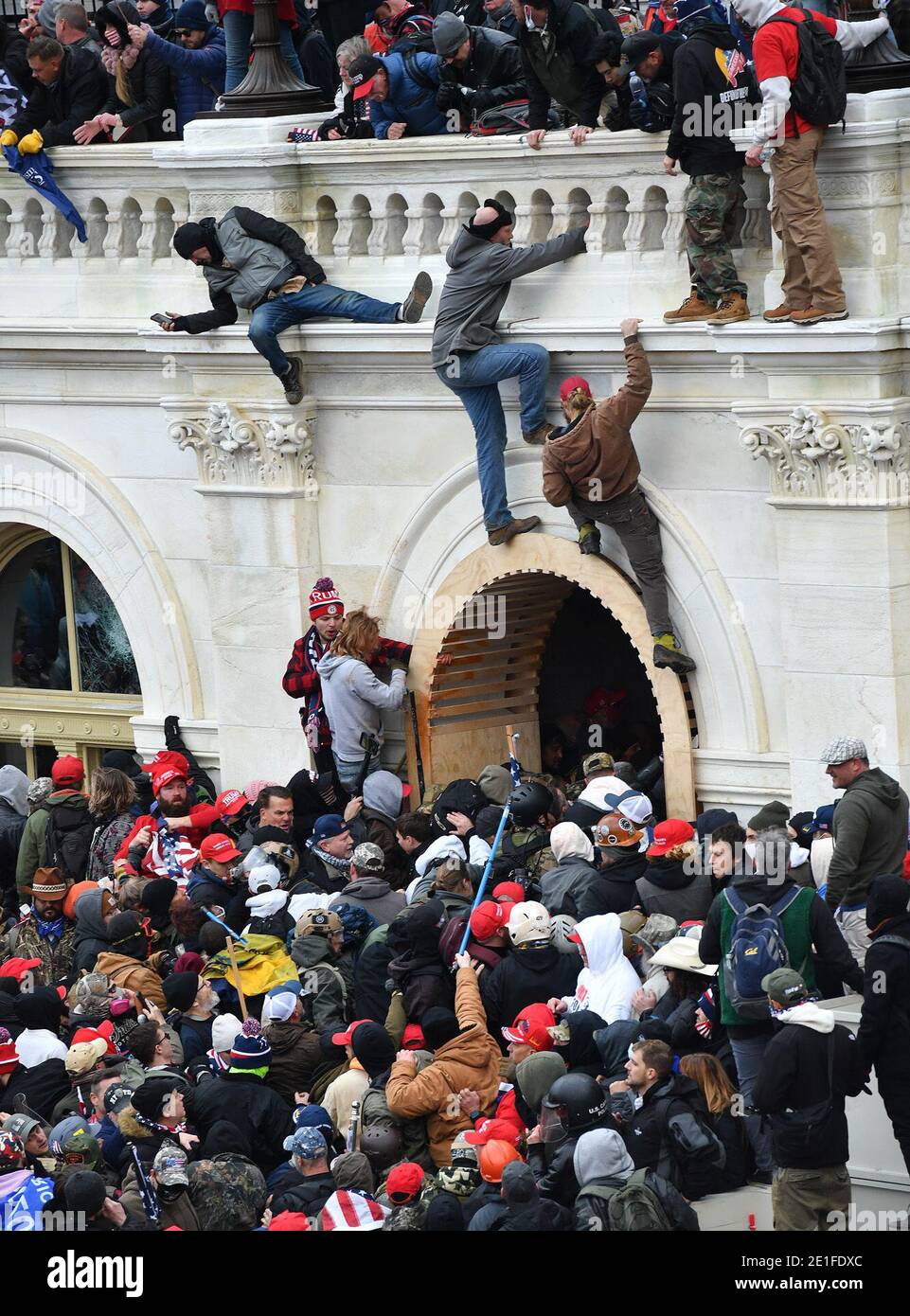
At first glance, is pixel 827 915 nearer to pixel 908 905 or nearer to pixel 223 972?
pixel 908 905

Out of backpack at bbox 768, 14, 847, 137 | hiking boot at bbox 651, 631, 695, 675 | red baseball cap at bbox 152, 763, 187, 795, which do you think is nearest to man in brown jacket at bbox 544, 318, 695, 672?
hiking boot at bbox 651, 631, 695, 675

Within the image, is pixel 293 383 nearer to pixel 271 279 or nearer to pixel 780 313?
pixel 271 279

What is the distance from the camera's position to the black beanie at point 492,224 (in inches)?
791

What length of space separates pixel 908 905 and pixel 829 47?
17.0 ft

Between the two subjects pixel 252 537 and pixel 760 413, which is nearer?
pixel 760 413

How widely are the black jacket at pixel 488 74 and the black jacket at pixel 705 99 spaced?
7.32ft

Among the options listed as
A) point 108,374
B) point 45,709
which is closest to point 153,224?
point 108,374

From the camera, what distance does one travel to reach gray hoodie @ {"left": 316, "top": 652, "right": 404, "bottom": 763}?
69.5ft

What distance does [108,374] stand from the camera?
2355 cm

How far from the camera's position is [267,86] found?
71.8ft

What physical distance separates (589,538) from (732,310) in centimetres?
184

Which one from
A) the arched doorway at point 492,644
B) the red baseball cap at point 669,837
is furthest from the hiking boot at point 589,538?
the red baseball cap at point 669,837

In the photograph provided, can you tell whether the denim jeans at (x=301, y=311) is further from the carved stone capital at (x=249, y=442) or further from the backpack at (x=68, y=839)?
the backpack at (x=68, y=839)

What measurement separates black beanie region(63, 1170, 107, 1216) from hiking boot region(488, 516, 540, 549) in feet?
19.8
